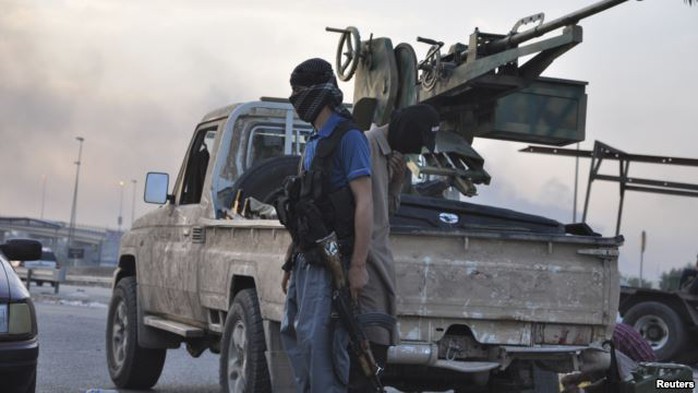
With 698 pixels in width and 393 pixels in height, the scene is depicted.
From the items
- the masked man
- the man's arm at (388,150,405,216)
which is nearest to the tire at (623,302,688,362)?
the man's arm at (388,150,405,216)

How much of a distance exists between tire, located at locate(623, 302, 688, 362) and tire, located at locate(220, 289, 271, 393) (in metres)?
8.42

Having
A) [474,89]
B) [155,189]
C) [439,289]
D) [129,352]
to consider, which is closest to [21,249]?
[155,189]

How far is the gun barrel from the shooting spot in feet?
26.1

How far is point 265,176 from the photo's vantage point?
7523 millimetres

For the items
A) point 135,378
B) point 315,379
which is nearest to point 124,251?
point 135,378

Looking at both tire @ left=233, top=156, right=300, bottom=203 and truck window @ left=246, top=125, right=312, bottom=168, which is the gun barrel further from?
tire @ left=233, top=156, right=300, bottom=203

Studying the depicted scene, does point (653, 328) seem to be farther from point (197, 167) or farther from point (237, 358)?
point (237, 358)

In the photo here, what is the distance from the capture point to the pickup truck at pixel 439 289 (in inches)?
228

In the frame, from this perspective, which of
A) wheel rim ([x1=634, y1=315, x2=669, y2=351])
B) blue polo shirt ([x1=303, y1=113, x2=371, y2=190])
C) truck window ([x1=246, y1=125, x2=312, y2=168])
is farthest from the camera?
wheel rim ([x1=634, y1=315, x2=669, y2=351])

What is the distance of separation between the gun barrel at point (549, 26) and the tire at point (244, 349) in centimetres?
363

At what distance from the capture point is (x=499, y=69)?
9.08m

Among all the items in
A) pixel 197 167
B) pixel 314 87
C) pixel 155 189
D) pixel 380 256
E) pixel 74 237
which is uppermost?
pixel 314 87

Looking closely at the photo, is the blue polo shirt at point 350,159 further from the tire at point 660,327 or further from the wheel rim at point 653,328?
the wheel rim at point 653,328

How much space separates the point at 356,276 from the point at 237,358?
8.01ft
